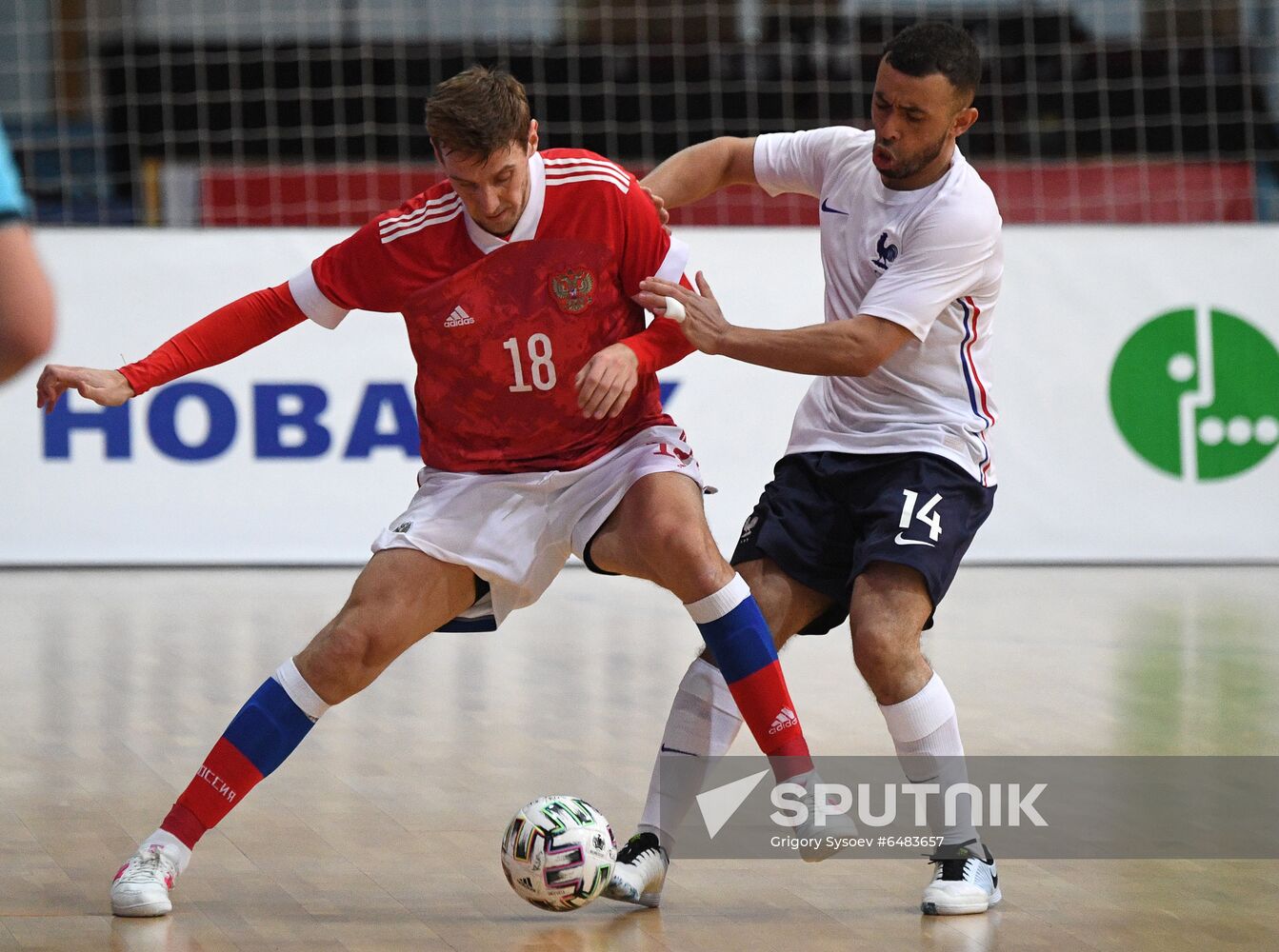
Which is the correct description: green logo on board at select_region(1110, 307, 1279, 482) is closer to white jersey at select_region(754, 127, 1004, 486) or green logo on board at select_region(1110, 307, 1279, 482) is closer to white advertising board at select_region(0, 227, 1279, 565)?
white advertising board at select_region(0, 227, 1279, 565)

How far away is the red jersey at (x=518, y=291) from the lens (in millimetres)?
3582

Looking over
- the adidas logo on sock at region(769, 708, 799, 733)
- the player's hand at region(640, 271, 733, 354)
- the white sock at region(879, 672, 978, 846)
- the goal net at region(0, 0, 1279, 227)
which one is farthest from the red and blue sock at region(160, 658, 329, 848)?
the goal net at region(0, 0, 1279, 227)

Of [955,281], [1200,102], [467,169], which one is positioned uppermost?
[1200,102]

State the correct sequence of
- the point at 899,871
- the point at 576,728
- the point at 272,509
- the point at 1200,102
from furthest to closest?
the point at 1200,102
the point at 272,509
the point at 576,728
the point at 899,871

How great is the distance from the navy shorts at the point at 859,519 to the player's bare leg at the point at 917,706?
47 millimetres

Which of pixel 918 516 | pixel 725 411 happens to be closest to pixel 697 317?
pixel 918 516

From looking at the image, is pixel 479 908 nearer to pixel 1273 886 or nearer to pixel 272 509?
pixel 1273 886

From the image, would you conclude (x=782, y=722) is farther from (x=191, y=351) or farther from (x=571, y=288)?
(x=191, y=351)

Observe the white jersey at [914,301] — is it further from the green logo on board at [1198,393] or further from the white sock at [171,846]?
the green logo on board at [1198,393]

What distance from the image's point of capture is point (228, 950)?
3164mm

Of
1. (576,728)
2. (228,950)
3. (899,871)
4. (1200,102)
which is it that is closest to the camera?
(228,950)

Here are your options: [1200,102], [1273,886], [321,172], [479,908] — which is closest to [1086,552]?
[1200,102]

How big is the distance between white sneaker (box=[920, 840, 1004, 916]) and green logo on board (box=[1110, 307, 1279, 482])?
5652 millimetres

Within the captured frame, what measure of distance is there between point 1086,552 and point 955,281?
219 inches
